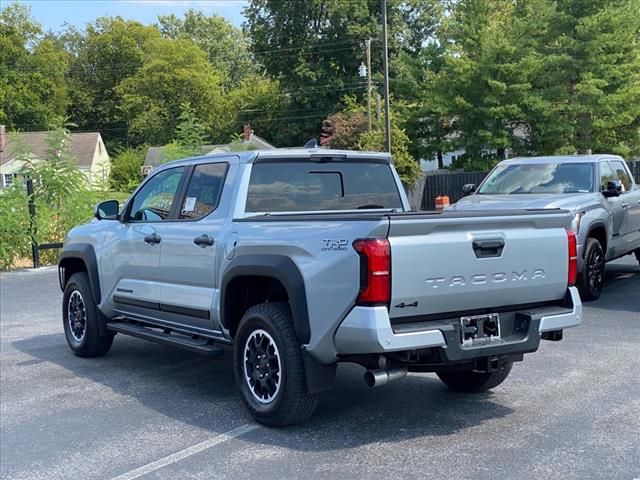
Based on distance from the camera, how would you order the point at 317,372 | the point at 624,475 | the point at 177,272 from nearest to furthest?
the point at 624,475 → the point at 317,372 → the point at 177,272

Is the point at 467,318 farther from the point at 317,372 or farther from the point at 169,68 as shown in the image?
the point at 169,68

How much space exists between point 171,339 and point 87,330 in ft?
5.70

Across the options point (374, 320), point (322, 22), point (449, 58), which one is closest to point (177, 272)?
point (374, 320)

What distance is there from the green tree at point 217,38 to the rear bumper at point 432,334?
89.7 metres

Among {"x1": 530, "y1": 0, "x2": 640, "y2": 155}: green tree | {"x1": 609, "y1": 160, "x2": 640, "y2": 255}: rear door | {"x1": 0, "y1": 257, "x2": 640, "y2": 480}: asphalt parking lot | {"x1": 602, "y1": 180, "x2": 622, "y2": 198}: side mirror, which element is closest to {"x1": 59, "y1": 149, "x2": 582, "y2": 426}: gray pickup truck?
{"x1": 0, "y1": 257, "x2": 640, "y2": 480}: asphalt parking lot

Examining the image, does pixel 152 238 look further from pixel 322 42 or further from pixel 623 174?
pixel 322 42

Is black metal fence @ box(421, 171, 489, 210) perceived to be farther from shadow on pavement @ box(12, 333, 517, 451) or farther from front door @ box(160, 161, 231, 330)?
front door @ box(160, 161, 231, 330)

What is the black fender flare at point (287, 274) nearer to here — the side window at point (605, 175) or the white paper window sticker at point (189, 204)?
the white paper window sticker at point (189, 204)

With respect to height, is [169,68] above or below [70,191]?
above

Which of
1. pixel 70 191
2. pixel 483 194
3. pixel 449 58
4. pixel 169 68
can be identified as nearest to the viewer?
pixel 483 194

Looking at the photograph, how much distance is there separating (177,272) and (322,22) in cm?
5027

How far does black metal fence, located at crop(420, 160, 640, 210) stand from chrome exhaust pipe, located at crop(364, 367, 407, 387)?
2357 cm

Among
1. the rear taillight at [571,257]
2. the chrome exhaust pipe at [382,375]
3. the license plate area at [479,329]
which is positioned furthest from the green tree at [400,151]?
the chrome exhaust pipe at [382,375]

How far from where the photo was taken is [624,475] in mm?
4184
